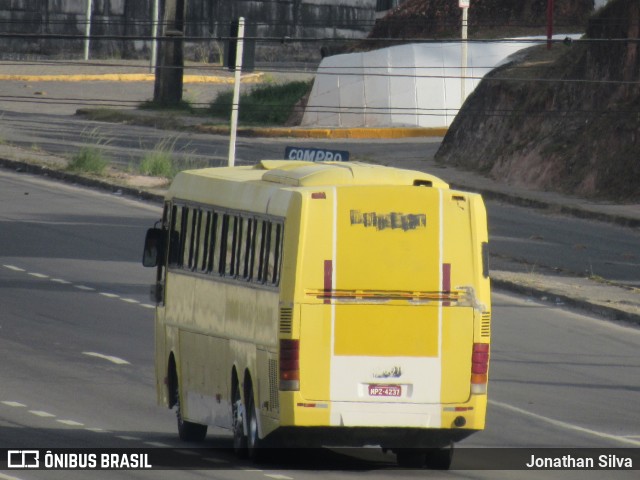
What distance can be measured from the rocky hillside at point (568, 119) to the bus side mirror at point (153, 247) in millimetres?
22842

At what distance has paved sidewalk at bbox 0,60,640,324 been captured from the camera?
24.1 meters

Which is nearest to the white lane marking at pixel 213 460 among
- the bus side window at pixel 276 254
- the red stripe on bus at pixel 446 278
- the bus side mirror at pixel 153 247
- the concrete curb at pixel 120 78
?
the bus side window at pixel 276 254

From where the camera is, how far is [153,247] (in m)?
15.1

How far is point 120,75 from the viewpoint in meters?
62.4

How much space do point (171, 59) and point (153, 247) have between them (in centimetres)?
3615

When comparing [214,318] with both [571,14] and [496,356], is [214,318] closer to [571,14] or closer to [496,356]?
[496,356]

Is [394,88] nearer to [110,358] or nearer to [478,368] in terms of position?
[110,358]

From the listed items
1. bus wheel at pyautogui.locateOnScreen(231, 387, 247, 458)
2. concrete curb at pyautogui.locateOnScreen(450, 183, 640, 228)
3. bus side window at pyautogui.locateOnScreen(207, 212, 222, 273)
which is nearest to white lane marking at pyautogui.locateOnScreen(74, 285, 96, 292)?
bus side window at pyautogui.locateOnScreen(207, 212, 222, 273)

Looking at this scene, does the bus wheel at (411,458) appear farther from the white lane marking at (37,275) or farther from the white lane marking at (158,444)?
the white lane marking at (37,275)

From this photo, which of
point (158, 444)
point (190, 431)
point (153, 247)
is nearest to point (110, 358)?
point (153, 247)

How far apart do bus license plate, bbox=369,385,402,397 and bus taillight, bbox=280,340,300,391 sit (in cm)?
61

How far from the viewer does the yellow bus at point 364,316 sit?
→ 1236 centimetres

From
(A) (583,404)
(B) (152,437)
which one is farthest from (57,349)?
(A) (583,404)

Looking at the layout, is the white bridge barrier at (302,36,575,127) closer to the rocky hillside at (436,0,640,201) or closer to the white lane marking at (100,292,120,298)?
the rocky hillside at (436,0,640,201)
